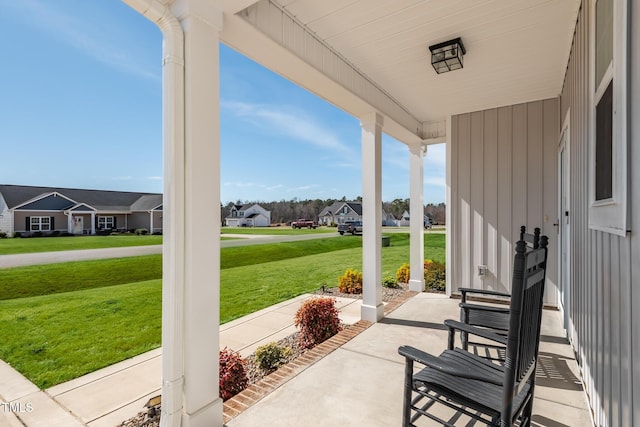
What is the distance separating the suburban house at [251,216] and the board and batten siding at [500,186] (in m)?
21.3

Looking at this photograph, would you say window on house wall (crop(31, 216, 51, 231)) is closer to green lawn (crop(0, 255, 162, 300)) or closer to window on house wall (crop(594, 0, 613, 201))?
green lawn (crop(0, 255, 162, 300))

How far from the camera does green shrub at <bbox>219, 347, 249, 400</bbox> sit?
2.40 m

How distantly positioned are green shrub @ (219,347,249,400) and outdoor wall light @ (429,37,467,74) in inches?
128

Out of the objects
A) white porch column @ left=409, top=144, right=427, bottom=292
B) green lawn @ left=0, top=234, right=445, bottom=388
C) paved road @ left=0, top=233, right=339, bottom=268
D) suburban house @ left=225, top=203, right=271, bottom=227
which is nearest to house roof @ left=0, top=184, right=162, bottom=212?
paved road @ left=0, top=233, right=339, bottom=268

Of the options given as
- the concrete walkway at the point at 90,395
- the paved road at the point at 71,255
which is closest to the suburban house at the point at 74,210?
the paved road at the point at 71,255

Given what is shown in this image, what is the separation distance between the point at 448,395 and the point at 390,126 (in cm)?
377

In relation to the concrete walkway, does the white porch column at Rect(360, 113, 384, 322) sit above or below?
above

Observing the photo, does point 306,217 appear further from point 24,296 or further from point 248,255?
point 24,296

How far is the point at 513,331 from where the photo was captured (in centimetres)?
128

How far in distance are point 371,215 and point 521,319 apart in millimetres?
2585

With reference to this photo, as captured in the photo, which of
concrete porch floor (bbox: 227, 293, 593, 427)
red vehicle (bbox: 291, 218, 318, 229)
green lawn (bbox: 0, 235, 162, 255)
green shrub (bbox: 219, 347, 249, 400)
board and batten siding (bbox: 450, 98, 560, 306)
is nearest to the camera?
concrete porch floor (bbox: 227, 293, 593, 427)

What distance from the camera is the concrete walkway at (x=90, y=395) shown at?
2133mm

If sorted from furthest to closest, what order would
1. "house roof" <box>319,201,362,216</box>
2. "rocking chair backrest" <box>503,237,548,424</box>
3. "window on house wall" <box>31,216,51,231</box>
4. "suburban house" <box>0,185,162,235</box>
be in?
"house roof" <box>319,201,362,216</box>, "window on house wall" <box>31,216,51,231</box>, "suburban house" <box>0,185,162,235</box>, "rocking chair backrest" <box>503,237,548,424</box>

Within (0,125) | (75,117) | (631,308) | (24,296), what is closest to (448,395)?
(631,308)
